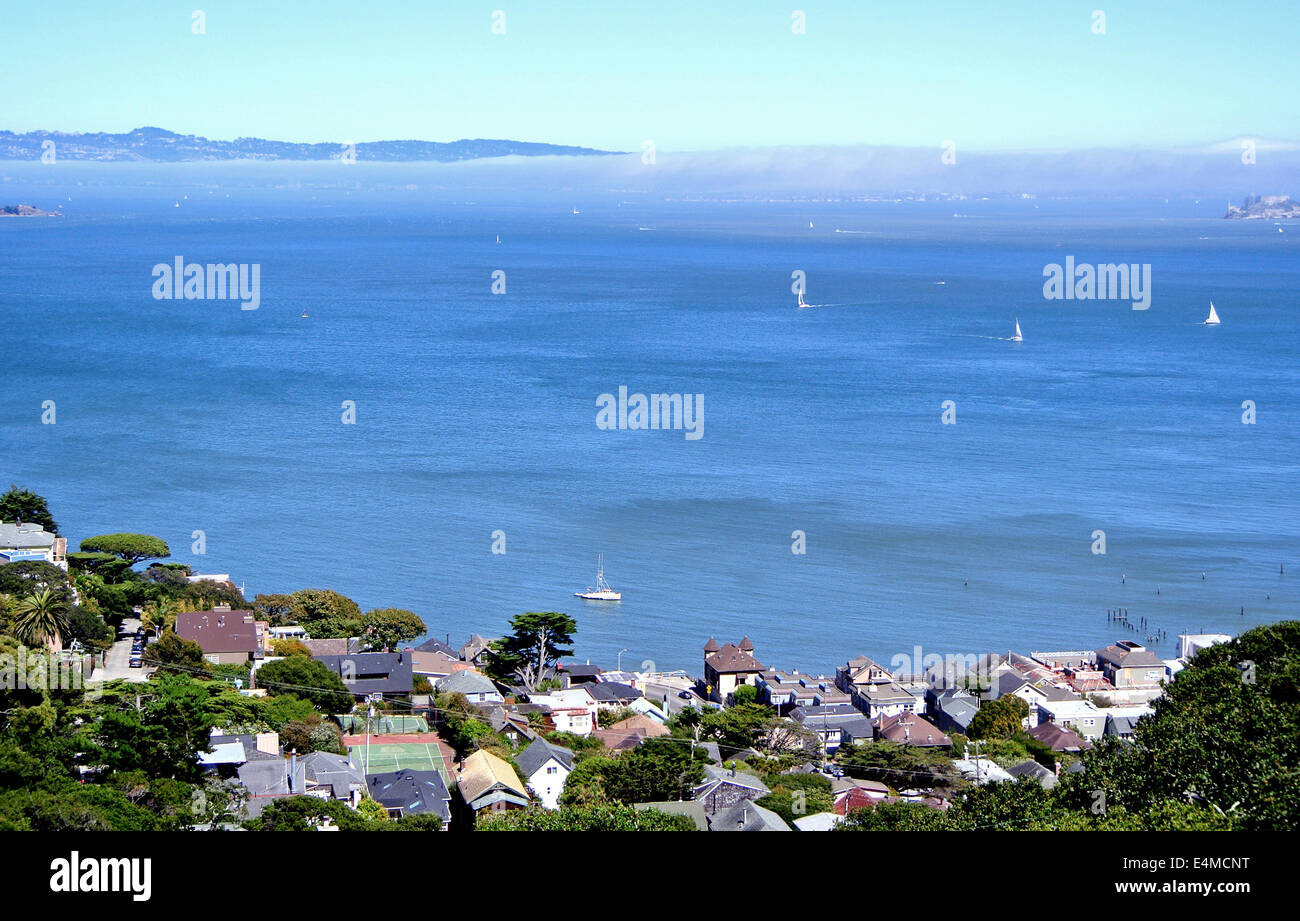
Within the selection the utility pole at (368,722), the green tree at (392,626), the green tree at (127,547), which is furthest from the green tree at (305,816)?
the green tree at (127,547)

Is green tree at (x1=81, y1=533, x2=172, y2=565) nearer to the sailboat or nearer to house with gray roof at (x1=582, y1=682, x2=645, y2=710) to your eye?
the sailboat

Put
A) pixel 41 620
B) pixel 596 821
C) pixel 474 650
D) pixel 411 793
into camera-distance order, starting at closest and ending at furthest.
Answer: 1. pixel 596 821
2. pixel 411 793
3. pixel 41 620
4. pixel 474 650

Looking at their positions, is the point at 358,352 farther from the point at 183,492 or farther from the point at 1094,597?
the point at 1094,597

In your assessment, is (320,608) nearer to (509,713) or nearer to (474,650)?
(474,650)

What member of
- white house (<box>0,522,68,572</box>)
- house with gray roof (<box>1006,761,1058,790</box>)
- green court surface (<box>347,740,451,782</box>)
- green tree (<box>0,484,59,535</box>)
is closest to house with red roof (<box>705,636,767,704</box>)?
house with gray roof (<box>1006,761,1058,790</box>)

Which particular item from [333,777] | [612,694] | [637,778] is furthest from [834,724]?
[333,777]
